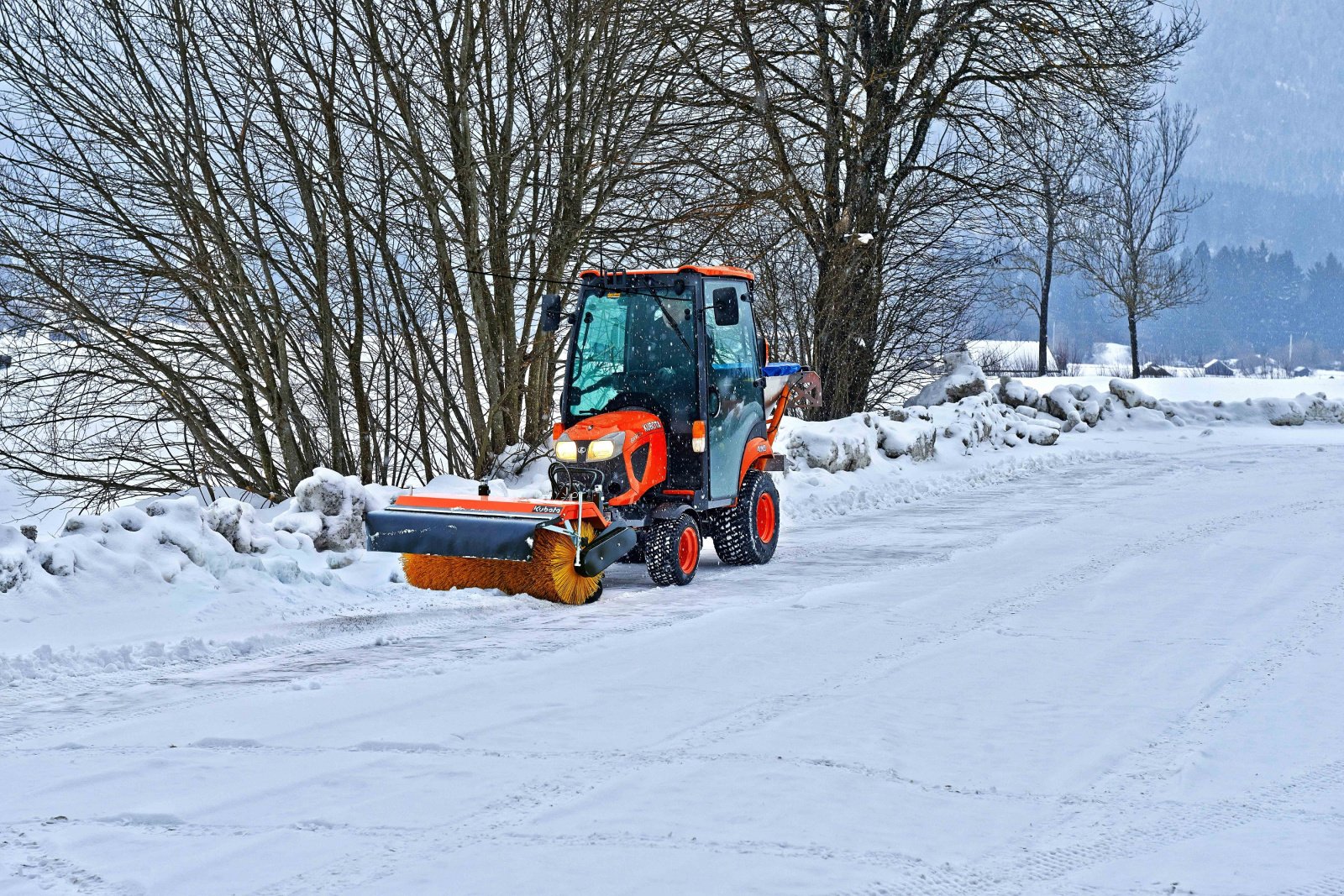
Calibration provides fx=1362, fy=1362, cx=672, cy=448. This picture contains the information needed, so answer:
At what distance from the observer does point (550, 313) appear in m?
9.70

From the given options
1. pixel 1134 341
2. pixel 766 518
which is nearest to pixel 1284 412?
pixel 1134 341

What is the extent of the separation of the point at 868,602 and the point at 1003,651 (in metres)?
1.52

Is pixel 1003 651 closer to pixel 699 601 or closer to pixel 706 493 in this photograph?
pixel 699 601

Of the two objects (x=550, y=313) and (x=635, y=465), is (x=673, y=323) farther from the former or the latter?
(x=635, y=465)

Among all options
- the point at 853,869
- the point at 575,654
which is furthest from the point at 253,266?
the point at 853,869

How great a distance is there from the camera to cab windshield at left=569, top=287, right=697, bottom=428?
31.4 feet

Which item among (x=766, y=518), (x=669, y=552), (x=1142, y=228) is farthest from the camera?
(x=1142, y=228)

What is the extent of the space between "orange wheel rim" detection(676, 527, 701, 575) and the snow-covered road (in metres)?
0.40

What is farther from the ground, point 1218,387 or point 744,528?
point 1218,387

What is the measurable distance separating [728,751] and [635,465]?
4061 mm

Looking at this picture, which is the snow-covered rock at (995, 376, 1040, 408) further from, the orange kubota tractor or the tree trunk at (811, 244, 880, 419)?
the orange kubota tractor

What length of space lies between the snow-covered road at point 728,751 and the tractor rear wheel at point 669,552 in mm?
243

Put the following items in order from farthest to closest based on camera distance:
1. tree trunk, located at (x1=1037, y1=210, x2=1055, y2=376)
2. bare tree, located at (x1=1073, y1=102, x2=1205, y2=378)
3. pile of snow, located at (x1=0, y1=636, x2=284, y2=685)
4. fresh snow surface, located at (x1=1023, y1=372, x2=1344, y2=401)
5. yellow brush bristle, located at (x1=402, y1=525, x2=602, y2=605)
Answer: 1. bare tree, located at (x1=1073, y1=102, x2=1205, y2=378)
2. tree trunk, located at (x1=1037, y1=210, x2=1055, y2=376)
3. fresh snow surface, located at (x1=1023, y1=372, x2=1344, y2=401)
4. yellow brush bristle, located at (x1=402, y1=525, x2=602, y2=605)
5. pile of snow, located at (x1=0, y1=636, x2=284, y2=685)

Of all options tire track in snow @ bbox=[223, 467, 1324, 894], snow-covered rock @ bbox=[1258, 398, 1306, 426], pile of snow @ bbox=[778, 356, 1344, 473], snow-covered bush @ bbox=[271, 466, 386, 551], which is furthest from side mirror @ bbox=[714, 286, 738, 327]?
snow-covered rock @ bbox=[1258, 398, 1306, 426]
